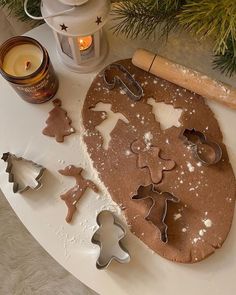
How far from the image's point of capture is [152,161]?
0.68 meters

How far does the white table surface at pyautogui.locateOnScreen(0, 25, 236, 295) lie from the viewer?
627 millimetres

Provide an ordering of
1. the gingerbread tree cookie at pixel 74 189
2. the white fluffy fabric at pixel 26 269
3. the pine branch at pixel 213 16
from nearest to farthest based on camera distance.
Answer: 1. the pine branch at pixel 213 16
2. the gingerbread tree cookie at pixel 74 189
3. the white fluffy fabric at pixel 26 269

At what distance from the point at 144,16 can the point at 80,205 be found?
31 centimetres

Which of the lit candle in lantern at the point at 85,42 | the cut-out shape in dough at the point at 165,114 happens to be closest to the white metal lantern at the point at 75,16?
the lit candle in lantern at the point at 85,42

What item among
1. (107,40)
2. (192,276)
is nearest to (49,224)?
(192,276)

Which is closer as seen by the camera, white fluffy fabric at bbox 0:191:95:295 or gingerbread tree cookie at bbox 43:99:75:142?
gingerbread tree cookie at bbox 43:99:75:142

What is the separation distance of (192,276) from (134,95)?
0.29 metres

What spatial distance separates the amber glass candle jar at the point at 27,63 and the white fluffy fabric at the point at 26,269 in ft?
1.49

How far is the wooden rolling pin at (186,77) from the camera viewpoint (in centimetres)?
69

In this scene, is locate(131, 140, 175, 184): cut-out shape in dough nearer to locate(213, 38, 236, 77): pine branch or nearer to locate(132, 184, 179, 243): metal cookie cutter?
locate(132, 184, 179, 243): metal cookie cutter

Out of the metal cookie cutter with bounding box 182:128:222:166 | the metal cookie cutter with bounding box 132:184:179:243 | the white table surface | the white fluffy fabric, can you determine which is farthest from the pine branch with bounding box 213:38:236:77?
the white fluffy fabric

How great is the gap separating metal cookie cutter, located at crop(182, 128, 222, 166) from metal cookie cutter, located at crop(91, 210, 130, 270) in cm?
16

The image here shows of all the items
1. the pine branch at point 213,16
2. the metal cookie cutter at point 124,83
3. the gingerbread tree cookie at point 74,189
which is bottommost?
the gingerbread tree cookie at point 74,189

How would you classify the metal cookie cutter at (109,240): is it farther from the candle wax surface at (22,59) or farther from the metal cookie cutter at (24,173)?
the candle wax surface at (22,59)
